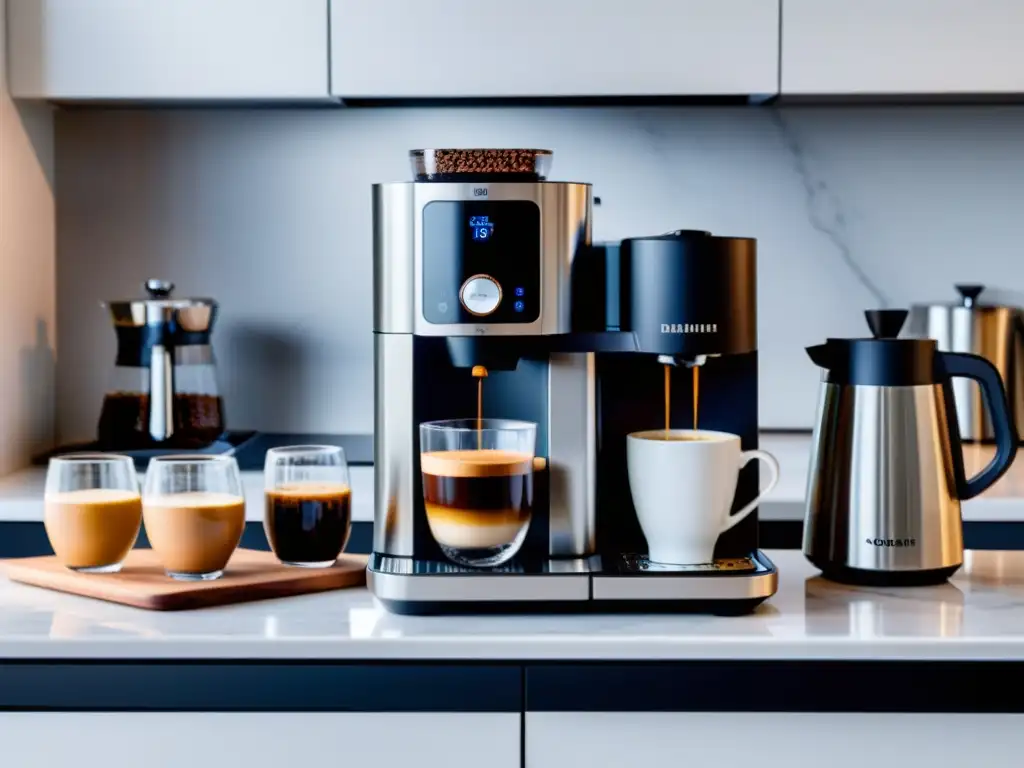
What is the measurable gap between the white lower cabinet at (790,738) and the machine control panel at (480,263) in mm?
390

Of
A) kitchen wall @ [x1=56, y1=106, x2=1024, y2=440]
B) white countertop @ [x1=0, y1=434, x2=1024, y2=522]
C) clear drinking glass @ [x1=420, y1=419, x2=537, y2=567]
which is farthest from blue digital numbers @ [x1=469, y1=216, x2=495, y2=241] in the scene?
kitchen wall @ [x1=56, y1=106, x2=1024, y2=440]

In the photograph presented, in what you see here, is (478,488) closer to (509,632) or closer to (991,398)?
(509,632)

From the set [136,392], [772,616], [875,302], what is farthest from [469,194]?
[875,302]

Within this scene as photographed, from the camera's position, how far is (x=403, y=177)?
2709 millimetres

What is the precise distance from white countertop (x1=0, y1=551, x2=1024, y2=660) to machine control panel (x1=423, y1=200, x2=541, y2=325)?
29 cm

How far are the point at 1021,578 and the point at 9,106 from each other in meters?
1.89

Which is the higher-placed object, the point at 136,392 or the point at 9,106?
the point at 9,106

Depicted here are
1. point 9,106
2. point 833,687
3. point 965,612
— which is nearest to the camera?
Result: point 833,687

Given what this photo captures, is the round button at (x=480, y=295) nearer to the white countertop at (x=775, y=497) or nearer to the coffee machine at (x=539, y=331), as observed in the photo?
the coffee machine at (x=539, y=331)

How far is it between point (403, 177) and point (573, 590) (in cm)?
164

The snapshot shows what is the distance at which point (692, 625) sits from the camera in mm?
1188

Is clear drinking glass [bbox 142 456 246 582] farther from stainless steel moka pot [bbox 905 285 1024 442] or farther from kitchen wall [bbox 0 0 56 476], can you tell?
stainless steel moka pot [bbox 905 285 1024 442]

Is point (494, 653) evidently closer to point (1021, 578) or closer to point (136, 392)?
point (1021, 578)

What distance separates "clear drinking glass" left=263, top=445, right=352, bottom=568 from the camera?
4.35ft
